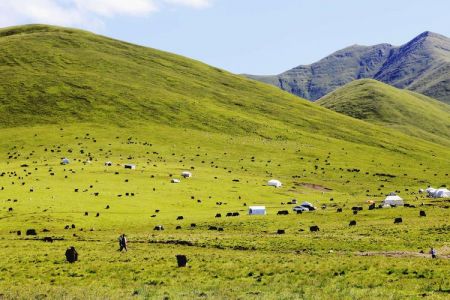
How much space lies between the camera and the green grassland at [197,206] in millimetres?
37125

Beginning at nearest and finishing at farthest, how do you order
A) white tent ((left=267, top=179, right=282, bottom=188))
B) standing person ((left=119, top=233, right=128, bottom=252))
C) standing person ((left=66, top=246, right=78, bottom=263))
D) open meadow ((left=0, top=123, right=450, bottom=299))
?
open meadow ((left=0, top=123, right=450, bottom=299)) < standing person ((left=66, top=246, right=78, bottom=263)) < standing person ((left=119, top=233, right=128, bottom=252)) < white tent ((left=267, top=179, right=282, bottom=188))

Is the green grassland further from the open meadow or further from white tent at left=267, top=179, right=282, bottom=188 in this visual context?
white tent at left=267, top=179, right=282, bottom=188

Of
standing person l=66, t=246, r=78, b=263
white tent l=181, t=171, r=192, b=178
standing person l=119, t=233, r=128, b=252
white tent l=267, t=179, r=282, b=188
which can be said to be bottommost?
standing person l=66, t=246, r=78, b=263

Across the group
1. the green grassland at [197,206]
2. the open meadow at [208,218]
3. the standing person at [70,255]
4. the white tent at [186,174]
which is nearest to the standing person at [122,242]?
the open meadow at [208,218]

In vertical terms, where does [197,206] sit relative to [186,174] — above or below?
below

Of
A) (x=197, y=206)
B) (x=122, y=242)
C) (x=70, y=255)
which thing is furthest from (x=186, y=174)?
(x=70, y=255)

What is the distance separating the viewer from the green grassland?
122 feet

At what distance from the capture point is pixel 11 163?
13238cm

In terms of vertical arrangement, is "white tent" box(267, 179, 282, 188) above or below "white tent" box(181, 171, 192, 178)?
below

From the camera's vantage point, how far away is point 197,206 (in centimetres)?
9794

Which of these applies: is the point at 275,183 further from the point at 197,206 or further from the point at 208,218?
the point at 208,218

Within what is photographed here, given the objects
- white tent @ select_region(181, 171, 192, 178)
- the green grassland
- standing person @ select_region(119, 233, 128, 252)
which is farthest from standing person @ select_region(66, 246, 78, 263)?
white tent @ select_region(181, 171, 192, 178)

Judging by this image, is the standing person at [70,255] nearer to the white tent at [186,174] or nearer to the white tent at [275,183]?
the white tent at [186,174]

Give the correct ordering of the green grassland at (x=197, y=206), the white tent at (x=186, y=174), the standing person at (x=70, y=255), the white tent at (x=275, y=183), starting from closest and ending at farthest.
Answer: the green grassland at (x=197, y=206), the standing person at (x=70, y=255), the white tent at (x=186, y=174), the white tent at (x=275, y=183)
